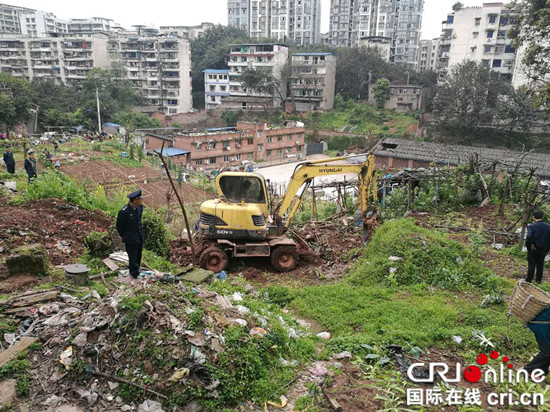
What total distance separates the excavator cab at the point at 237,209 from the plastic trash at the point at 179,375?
546 cm

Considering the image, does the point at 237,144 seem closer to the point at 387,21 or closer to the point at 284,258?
the point at 284,258

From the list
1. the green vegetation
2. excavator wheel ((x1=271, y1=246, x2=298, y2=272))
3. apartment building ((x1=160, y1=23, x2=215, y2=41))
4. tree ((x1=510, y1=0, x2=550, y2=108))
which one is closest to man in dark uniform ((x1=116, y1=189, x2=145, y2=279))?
excavator wheel ((x1=271, y1=246, x2=298, y2=272))

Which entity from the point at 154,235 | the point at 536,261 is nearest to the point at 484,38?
the point at 536,261

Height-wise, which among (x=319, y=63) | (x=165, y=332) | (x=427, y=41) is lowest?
(x=165, y=332)

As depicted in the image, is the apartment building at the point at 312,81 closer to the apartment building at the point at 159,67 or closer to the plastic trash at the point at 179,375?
the apartment building at the point at 159,67

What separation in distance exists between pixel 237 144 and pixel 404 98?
74.5ft

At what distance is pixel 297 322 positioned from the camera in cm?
718

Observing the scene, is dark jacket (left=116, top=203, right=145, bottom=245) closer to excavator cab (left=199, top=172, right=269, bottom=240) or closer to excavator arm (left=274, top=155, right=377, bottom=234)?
excavator cab (left=199, top=172, right=269, bottom=240)

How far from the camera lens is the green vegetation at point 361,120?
146ft

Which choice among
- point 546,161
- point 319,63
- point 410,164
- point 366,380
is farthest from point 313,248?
point 319,63

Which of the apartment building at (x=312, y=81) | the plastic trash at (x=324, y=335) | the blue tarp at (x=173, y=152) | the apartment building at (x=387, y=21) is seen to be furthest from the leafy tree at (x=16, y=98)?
the apartment building at (x=387, y=21)

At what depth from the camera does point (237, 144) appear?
3772 cm

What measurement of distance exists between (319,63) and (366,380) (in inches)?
1924

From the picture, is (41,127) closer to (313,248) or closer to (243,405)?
(313,248)
